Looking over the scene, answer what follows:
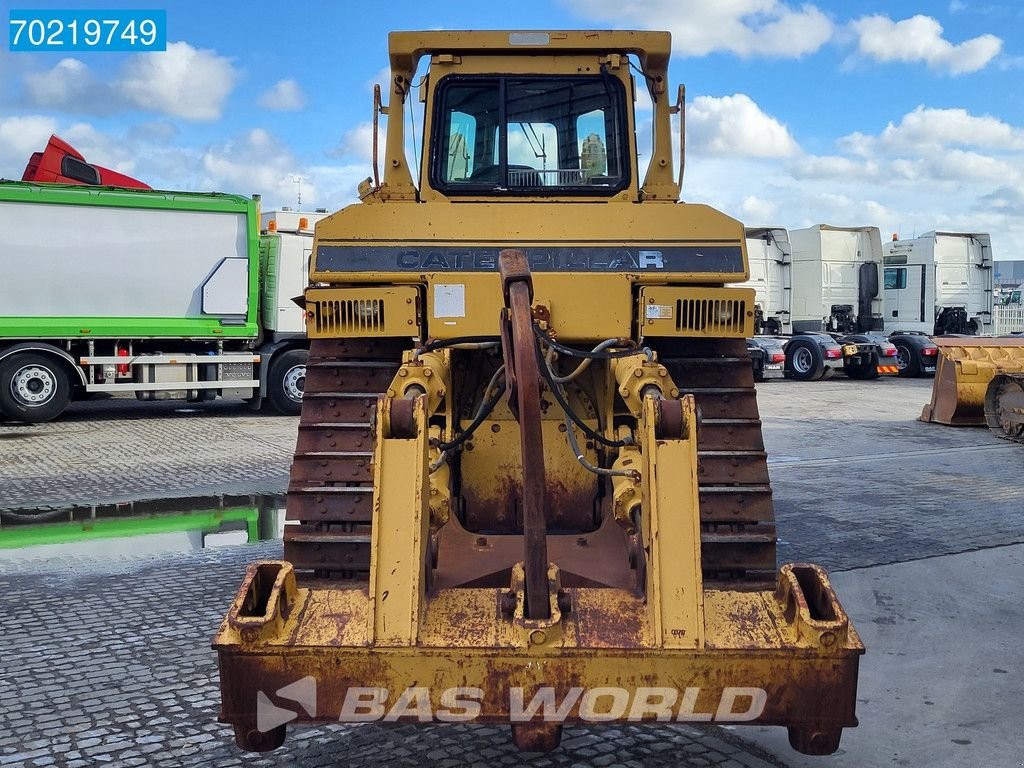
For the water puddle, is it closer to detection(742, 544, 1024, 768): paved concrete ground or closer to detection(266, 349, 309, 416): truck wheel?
detection(742, 544, 1024, 768): paved concrete ground

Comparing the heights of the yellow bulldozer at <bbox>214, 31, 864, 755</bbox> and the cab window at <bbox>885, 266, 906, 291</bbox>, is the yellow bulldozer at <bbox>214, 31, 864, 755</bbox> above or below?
below

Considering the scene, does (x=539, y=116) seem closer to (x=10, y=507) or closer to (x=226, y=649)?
(x=226, y=649)

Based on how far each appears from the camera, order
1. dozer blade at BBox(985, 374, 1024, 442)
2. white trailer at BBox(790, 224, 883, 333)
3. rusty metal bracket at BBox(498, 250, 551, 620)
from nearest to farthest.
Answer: rusty metal bracket at BBox(498, 250, 551, 620), dozer blade at BBox(985, 374, 1024, 442), white trailer at BBox(790, 224, 883, 333)

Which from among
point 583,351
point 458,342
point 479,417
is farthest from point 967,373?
point 479,417

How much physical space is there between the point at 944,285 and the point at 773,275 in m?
5.34

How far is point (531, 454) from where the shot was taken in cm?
304

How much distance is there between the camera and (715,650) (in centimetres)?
301

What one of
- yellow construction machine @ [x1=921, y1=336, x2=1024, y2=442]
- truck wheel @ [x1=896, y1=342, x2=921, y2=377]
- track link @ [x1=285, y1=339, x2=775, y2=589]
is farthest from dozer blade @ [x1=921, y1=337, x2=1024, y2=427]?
truck wheel @ [x1=896, y1=342, x2=921, y2=377]

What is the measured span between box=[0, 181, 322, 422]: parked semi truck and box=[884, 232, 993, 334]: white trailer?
731 inches

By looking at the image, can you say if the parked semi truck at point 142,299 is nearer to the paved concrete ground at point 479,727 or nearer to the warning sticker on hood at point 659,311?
the paved concrete ground at point 479,727

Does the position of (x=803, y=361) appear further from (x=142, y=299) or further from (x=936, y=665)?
(x=936, y=665)

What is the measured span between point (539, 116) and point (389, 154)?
0.93m

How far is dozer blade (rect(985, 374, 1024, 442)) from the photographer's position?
1264 centimetres

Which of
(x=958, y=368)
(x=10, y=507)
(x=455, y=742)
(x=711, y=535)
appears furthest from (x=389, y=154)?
(x=958, y=368)
